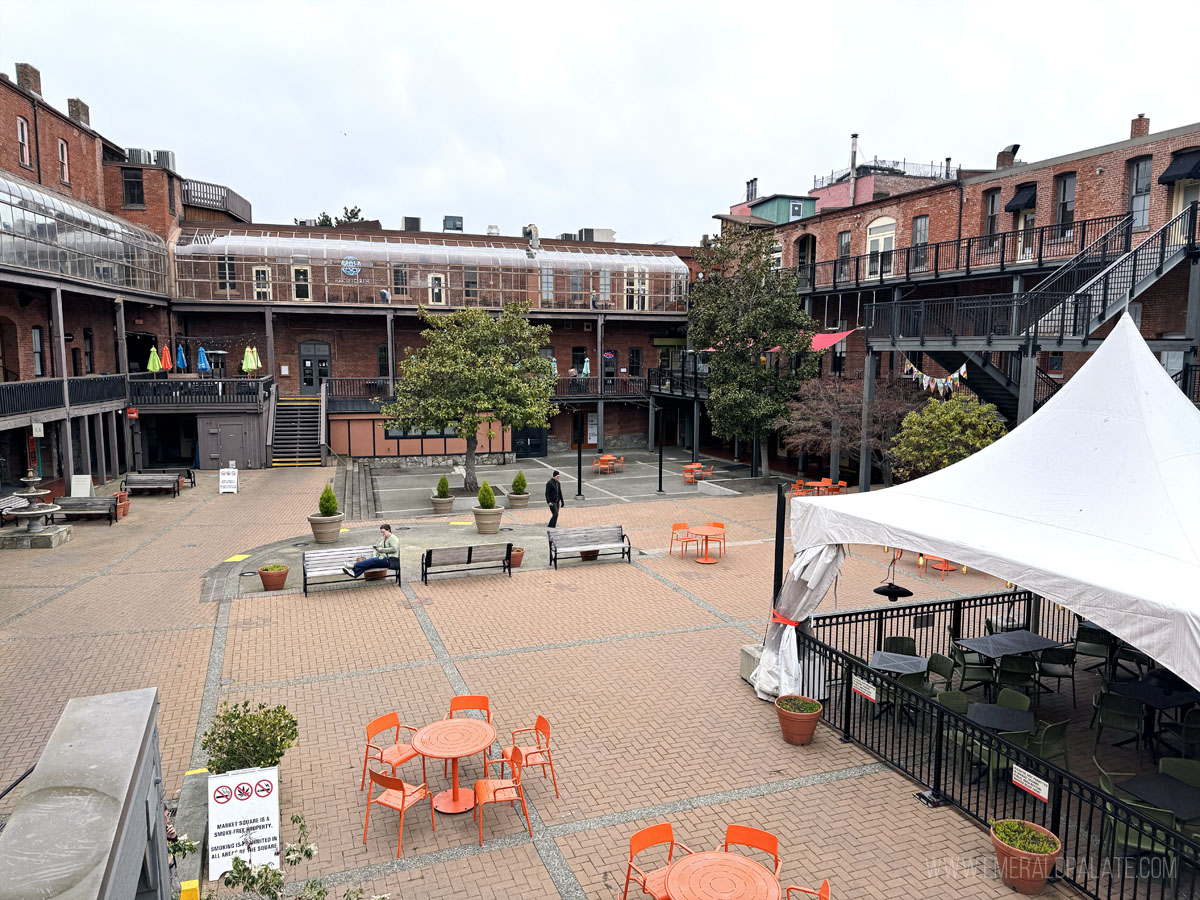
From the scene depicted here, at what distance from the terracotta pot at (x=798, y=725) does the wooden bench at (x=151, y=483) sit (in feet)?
72.9

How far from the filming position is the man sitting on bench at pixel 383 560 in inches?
595

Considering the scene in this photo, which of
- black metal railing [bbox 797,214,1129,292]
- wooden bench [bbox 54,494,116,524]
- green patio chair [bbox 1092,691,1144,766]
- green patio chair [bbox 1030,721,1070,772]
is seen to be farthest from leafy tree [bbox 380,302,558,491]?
green patio chair [bbox 1030,721,1070,772]

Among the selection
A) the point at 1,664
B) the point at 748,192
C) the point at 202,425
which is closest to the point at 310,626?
the point at 1,664

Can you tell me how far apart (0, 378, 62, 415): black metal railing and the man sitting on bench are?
11.8 metres

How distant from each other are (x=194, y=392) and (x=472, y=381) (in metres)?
13.0

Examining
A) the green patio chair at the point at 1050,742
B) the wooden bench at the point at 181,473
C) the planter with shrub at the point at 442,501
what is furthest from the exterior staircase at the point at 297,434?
the green patio chair at the point at 1050,742

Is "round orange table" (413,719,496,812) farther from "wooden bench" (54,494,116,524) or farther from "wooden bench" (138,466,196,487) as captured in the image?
"wooden bench" (138,466,196,487)

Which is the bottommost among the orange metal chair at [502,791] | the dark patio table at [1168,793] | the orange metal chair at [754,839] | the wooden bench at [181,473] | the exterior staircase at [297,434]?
the orange metal chair at [502,791]

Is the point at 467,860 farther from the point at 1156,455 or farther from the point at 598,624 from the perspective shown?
the point at 1156,455

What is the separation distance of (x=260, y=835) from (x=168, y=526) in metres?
16.6

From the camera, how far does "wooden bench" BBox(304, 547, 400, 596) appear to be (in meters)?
14.9

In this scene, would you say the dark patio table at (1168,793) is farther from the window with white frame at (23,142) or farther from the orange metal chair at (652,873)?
the window with white frame at (23,142)

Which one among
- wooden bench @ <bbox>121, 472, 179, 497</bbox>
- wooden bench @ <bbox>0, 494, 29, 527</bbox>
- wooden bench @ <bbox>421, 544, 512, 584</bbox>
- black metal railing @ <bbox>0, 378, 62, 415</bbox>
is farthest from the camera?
wooden bench @ <bbox>121, 472, 179, 497</bbox>

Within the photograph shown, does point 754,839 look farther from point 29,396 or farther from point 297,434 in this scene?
point 297,434
